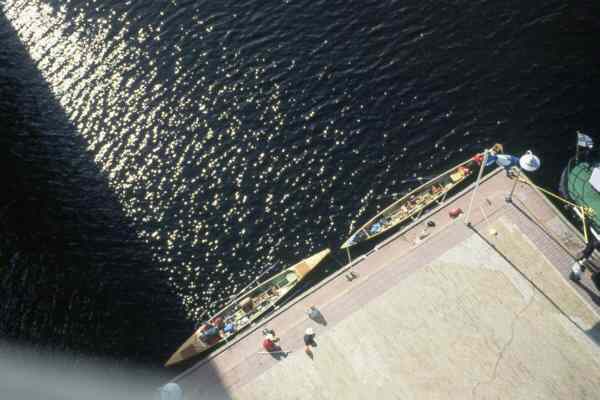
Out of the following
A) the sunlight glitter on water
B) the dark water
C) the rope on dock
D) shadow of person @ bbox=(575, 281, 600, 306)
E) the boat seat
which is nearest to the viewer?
shadow of person @ bbox=(575, 281, 600, 306)

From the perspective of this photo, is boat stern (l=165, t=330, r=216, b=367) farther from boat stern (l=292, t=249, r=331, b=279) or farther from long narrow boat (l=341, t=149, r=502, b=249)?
long narrow boat (l=341, t=149, r=502, b=249)

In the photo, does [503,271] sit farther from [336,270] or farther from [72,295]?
[72,295]

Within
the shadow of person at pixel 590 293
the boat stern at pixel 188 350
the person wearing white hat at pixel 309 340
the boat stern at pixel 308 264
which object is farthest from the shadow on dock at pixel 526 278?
the boat stern at pixel 188 350

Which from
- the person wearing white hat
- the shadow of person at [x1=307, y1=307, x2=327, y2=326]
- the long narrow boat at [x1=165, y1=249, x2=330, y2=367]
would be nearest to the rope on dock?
the long narrow boat at [x1=165, y1=249, x2=330, y2=367]

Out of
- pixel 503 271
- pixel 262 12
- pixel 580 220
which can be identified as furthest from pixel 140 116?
pixel 580 220

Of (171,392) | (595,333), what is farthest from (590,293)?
(171,392)
